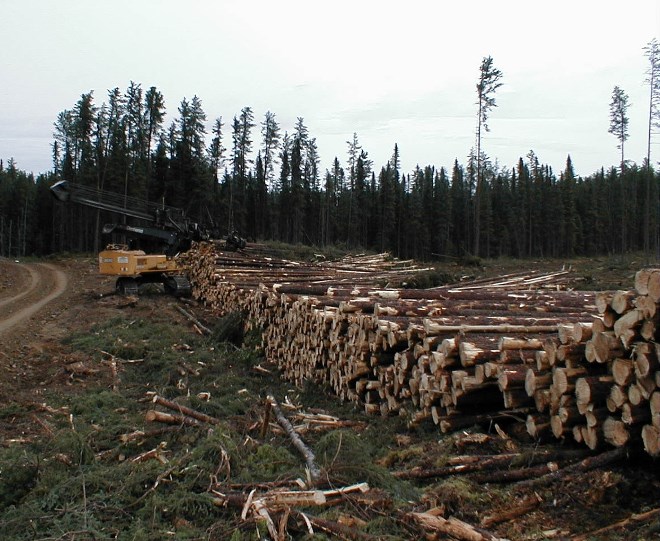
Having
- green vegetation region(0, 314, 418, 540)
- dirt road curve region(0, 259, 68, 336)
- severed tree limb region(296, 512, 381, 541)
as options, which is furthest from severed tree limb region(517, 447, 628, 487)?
dirt road curve region(0, 259, 68, 336)

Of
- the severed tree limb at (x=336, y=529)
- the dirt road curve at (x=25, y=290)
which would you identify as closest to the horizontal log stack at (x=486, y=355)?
the severed tree limb at (x=336, y=529)

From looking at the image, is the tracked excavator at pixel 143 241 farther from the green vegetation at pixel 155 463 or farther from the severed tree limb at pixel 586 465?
the severed tree limb at pixel 586 465

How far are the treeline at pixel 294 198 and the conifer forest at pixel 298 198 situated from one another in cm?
14

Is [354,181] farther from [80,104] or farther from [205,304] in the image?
[205,304]

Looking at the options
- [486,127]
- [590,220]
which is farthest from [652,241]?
[486,127]

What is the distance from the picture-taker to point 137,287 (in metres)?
19.8

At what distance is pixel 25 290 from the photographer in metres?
22.8

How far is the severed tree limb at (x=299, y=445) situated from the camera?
5.20 meters

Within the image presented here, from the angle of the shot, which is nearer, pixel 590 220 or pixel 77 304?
pixel 77 304

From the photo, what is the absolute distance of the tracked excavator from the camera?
18812 mm

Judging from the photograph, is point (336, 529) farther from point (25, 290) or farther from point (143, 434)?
point (25, 290)

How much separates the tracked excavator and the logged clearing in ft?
30.5

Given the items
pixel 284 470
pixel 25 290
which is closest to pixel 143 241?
pixel 25 290

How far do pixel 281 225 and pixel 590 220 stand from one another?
43.3m
